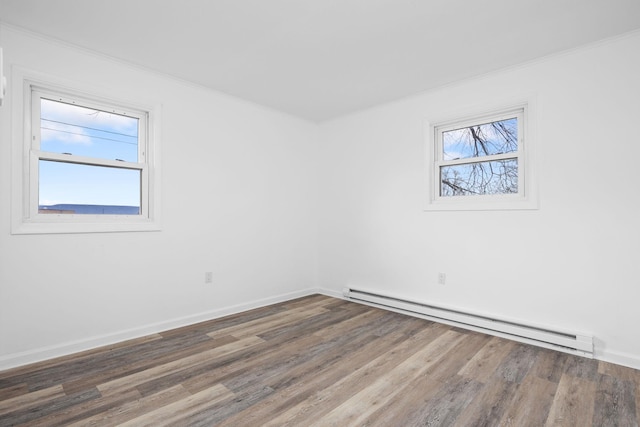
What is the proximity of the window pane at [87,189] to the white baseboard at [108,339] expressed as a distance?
107 cm

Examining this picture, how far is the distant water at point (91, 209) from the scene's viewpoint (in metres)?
2.68

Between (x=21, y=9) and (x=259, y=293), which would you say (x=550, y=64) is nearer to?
(x=259, y=293)

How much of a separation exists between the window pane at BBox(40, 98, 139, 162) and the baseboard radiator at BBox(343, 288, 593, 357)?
3.05m

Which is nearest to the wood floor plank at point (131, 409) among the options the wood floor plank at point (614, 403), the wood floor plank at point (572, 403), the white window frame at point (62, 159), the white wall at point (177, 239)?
the white wall at point (177, 239)

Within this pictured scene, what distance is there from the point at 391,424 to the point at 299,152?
3.50 meters

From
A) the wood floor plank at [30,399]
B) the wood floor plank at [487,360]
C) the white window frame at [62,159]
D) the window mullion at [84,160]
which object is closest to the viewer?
the wood floor plank at [30,399]

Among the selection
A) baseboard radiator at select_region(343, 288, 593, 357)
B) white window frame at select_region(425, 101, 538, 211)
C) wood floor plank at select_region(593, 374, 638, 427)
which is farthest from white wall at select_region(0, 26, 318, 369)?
wood floor plank at select_region(593, 374, 638, 427)

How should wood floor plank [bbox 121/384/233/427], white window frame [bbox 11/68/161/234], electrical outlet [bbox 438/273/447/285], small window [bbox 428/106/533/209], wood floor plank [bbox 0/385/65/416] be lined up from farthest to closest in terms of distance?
electrical outlet [bbox 438/273/447/285], small window [bbox 428/106/533/209], white window frame [bbox 11/68/161/234], wood floor plank [bbox 0/385/65/416], wood floor plank [bbox 121/384/233/427]

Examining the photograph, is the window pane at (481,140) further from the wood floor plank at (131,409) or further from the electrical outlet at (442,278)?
the wood floor plank at (131,409)

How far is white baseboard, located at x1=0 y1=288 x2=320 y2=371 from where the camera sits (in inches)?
94.7

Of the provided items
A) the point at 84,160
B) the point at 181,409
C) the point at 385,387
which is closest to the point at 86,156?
the point at 84,160

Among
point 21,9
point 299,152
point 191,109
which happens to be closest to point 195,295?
point 191,109

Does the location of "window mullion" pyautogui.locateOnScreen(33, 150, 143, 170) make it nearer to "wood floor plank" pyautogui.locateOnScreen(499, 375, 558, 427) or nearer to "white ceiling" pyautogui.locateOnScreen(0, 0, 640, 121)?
"white ceiling" pyautogui.locateOnScreen(0, 0, 640, 121)

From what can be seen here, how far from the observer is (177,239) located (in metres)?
3.29
